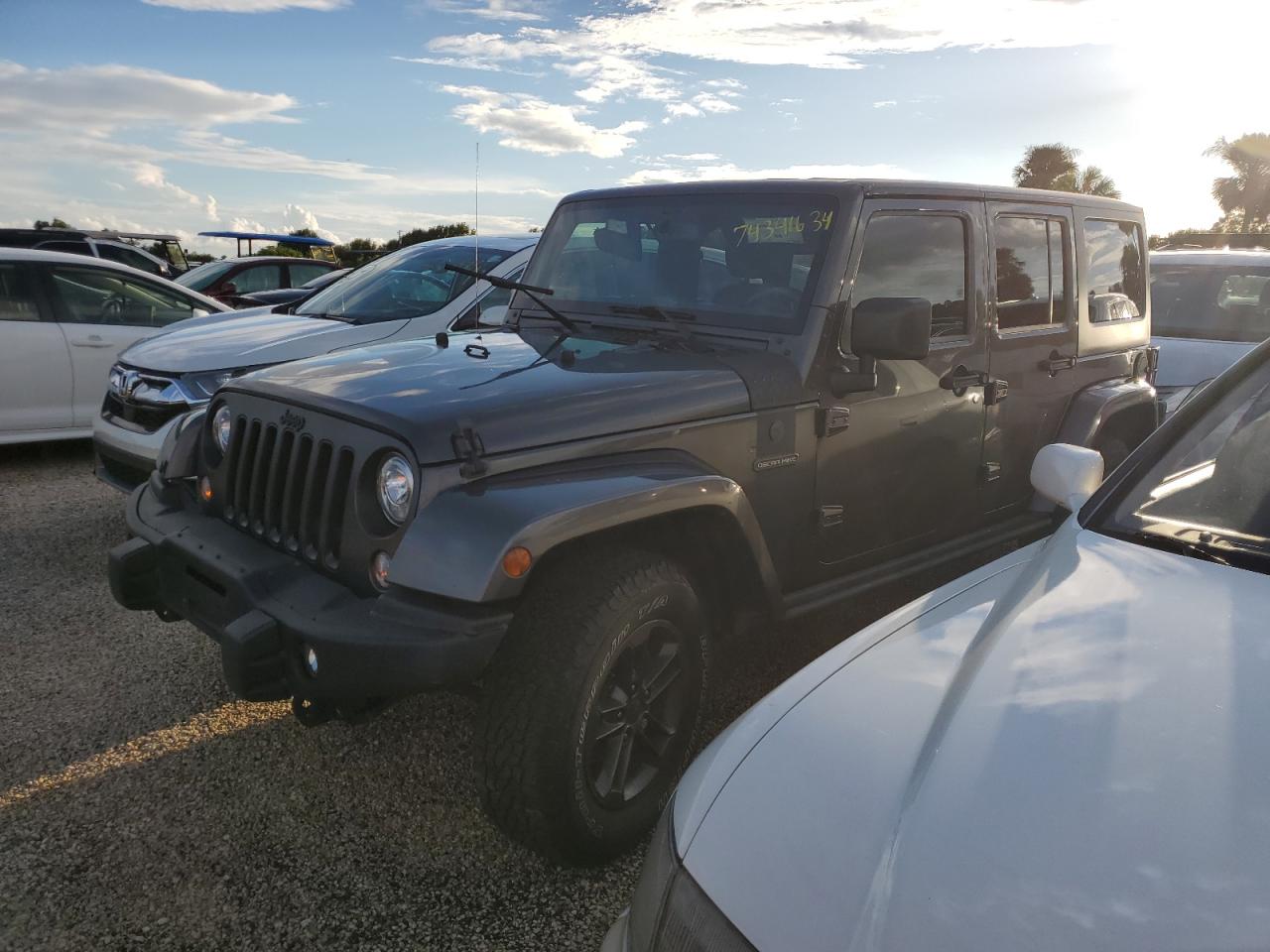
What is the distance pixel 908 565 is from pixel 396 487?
2.02 metres

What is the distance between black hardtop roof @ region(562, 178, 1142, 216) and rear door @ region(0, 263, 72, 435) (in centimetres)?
466

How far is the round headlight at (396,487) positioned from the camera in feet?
7.97

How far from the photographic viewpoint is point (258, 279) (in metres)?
12.3

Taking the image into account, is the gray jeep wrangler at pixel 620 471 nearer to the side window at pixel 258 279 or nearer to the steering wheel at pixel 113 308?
the steering wheel at pixel 113 308

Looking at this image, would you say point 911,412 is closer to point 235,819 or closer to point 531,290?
point 531,290

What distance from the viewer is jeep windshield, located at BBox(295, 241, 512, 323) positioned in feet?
18.7

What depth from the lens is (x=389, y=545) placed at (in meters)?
2.42

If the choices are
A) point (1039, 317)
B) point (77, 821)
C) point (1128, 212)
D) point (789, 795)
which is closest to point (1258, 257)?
point (1128, 212)

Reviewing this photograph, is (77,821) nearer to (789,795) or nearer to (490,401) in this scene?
(490,401)

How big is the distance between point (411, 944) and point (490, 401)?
1.37 m

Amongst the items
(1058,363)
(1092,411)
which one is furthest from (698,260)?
(1092,411)

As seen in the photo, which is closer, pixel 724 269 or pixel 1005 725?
pixel 1005 725

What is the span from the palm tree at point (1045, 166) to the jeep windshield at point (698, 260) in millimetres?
28147

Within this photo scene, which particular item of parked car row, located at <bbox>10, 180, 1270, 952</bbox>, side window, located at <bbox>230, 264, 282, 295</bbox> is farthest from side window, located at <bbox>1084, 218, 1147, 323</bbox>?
side window, located at <bbox>230, 264, 282, 295</bbox>
